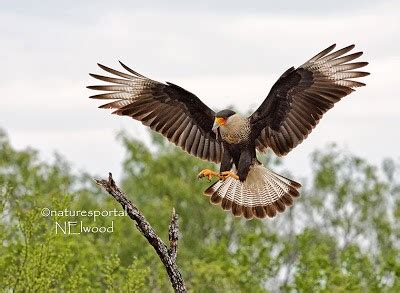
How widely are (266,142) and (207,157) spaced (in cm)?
81

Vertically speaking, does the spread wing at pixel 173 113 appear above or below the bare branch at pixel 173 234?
above

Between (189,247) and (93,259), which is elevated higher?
(189,247)

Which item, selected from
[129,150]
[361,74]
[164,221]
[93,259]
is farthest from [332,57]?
[129,150]

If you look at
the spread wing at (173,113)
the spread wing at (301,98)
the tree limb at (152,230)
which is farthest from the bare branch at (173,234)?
the spread wing at (173,113)

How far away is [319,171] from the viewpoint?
31.7m

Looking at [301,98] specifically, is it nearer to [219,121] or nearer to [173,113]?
[219,121]

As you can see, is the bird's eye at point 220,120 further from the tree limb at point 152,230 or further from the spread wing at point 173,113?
the tree limb at point 152,230

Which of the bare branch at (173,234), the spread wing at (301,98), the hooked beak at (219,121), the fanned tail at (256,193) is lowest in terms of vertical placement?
the bare branch at (173,234)

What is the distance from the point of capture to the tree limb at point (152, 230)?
898cm

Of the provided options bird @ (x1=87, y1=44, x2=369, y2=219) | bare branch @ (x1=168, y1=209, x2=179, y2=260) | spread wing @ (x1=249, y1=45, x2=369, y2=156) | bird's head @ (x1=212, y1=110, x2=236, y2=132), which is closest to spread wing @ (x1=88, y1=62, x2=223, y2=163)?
bird @ (x1=87, y1=44, x2=369, y2=219)

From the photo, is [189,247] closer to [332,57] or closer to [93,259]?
[93,259]

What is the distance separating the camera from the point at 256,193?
11805 millimetres

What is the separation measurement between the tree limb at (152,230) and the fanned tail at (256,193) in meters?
2.38

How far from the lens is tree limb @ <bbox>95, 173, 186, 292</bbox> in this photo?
8977mm
